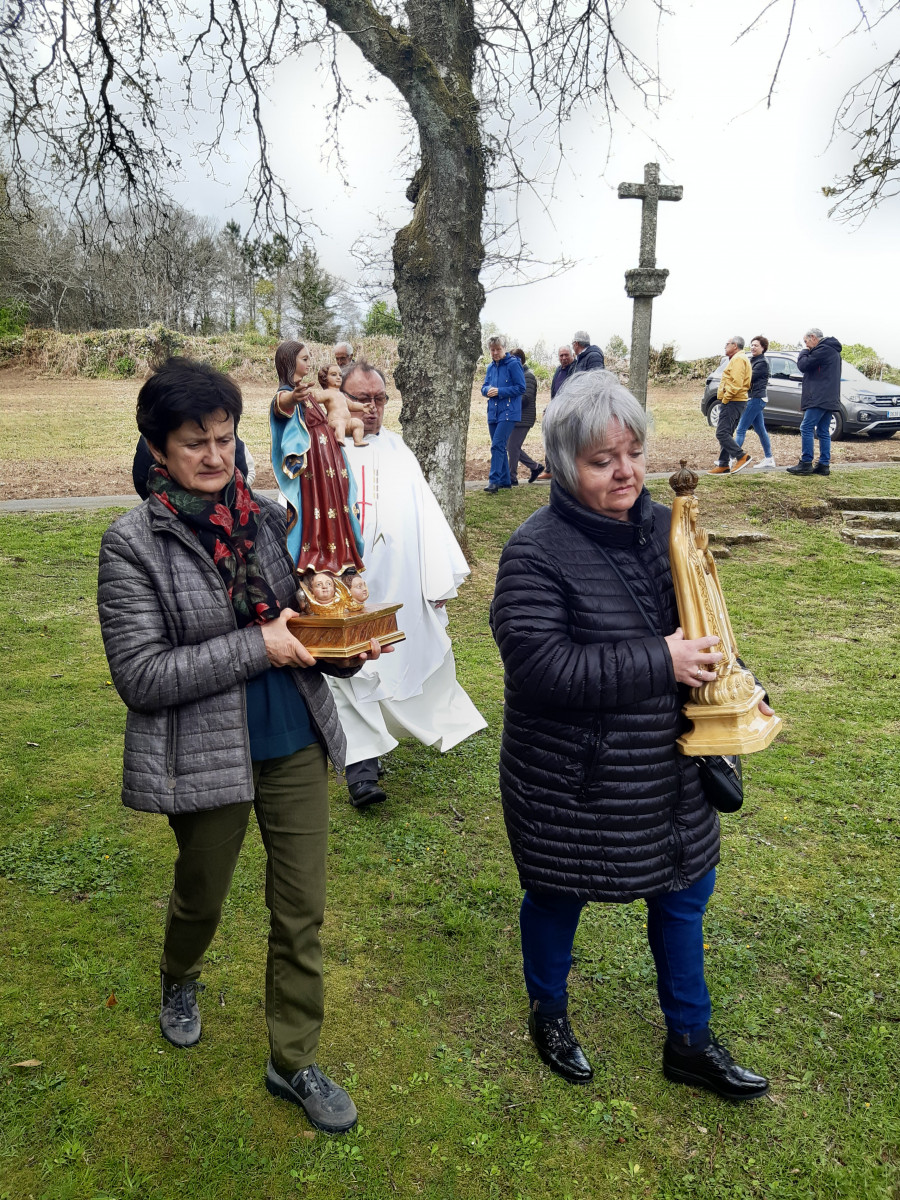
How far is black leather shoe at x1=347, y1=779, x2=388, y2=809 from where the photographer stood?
179 inches

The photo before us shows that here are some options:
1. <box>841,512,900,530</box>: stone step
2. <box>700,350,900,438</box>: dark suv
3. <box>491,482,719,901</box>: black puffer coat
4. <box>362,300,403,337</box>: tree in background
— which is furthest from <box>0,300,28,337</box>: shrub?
<box>491,482,719,901</box>: black puffer coat

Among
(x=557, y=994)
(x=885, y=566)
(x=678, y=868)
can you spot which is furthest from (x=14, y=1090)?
(x=885, y=566)

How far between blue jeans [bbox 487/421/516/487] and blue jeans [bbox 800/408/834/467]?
4223mm

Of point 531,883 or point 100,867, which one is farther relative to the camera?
point 100,867

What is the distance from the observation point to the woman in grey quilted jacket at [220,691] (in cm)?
227

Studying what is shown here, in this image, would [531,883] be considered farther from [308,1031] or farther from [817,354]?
[817,354]

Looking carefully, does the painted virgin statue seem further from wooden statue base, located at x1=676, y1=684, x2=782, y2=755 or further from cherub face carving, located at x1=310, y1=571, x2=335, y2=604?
wooden statue base, located at x1=676, y1=684, x2=782, y2=755

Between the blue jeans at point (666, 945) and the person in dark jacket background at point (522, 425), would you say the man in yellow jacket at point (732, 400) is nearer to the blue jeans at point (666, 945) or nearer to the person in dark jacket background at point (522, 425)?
the person in dark jacket background at point (522, 425)

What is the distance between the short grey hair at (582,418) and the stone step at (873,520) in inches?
369

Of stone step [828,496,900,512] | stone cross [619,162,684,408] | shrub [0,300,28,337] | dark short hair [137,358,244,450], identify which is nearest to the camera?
dark short hair [137,358,244,450]

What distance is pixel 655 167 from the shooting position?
1185 centimetres

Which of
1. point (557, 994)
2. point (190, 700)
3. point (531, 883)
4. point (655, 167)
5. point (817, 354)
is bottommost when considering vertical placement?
point (557, 994)

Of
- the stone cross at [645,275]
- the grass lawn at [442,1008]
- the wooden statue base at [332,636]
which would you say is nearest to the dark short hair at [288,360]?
the wooden statue base at [332,636]

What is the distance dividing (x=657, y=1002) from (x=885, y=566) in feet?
24.8
